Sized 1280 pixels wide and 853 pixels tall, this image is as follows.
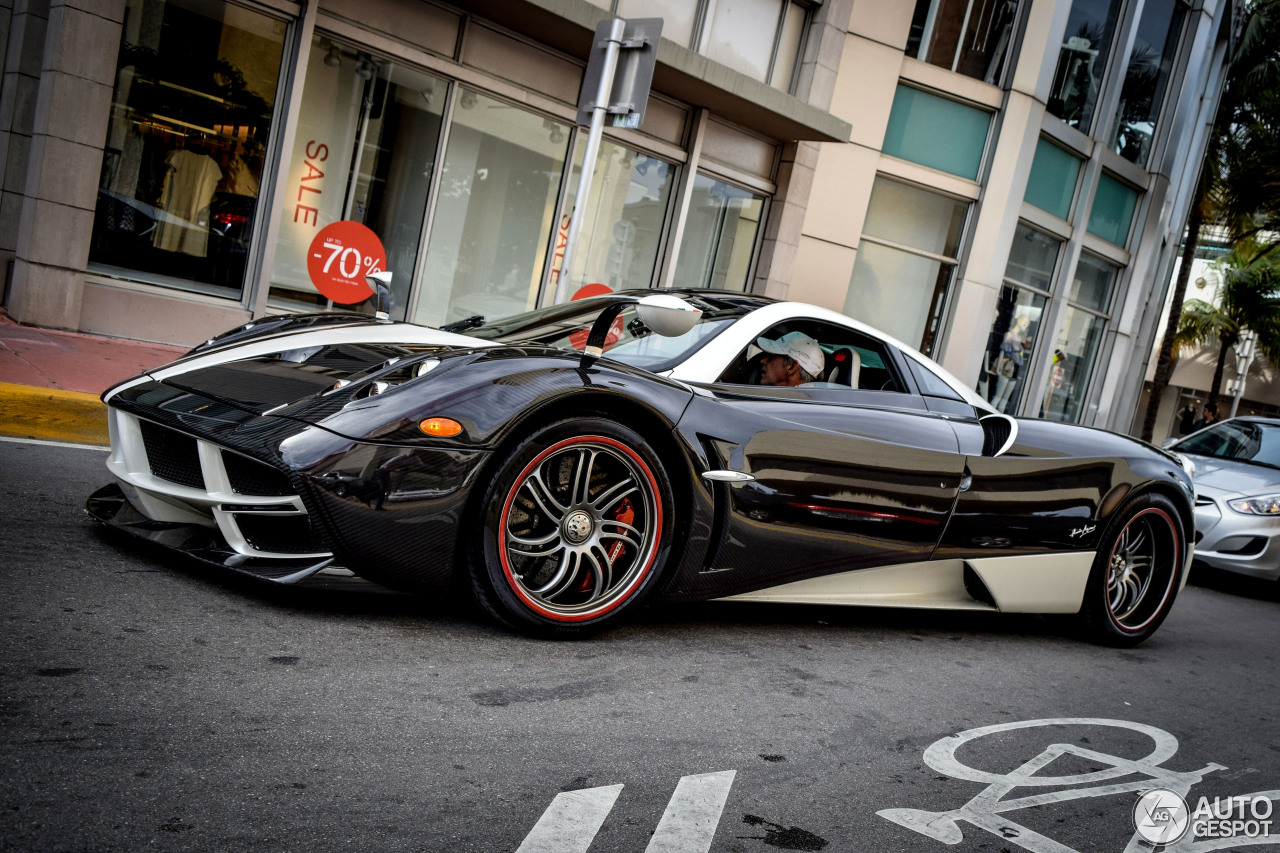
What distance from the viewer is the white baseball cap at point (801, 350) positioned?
4004 mm

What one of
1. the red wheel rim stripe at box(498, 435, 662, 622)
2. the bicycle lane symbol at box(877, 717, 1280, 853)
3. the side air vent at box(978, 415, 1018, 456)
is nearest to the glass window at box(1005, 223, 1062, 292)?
the side air vent at box(978, 415, 1018, 456)

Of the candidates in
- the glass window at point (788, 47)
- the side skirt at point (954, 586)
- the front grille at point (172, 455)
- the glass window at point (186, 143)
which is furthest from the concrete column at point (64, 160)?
the glass window at point (788, 47)

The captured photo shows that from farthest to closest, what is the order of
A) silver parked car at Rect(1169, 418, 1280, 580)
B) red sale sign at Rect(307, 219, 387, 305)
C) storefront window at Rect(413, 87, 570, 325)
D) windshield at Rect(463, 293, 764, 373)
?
1. storefront window at Rect(413, 87, 570, 325)
2. silver parked car at Rect(1169, 418, 1280, 580)
3. red sale sign at Rect(307, 219, 387, 305)
4. windshield at Rect(463, 293, 764, 373)

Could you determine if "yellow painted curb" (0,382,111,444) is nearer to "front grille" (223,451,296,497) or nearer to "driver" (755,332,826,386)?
"front grille" (223,451,296,497)

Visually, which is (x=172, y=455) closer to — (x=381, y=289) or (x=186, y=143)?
(x=381, y=289)

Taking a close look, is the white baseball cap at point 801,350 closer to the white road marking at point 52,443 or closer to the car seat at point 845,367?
the car seat at point 845,367

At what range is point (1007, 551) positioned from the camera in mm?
Answer: 4422

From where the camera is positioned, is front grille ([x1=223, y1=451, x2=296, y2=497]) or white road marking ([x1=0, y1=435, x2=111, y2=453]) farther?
white road marking ([x1=0, y1=435, x2=111, y2=453])

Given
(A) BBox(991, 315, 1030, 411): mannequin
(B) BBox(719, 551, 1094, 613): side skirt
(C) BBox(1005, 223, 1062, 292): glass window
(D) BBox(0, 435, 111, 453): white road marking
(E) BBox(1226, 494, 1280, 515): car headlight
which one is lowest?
(D) BBox(0, 435, 111, 453): white road marking

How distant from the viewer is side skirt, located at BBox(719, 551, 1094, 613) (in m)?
3.89

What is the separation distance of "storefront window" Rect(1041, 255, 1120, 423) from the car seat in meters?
14.9

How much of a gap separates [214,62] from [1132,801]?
8.47m

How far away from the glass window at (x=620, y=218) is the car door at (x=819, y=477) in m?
7.59

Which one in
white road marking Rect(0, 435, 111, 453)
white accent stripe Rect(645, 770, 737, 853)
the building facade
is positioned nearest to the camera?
white accent stripe Rect(645, 770, 737, 853)
